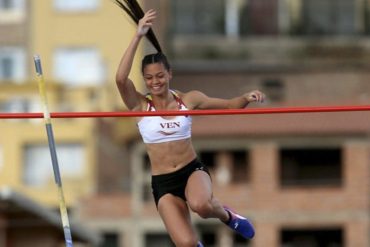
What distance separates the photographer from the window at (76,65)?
6050cm

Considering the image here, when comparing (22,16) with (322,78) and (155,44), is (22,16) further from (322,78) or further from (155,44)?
(155,44)

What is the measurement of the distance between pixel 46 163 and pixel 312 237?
31.6ft

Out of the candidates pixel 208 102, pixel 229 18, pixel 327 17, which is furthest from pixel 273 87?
pixel 208 102

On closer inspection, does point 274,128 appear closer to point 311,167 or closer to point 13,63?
point 311,167

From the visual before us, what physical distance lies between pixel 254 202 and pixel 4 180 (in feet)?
30.0

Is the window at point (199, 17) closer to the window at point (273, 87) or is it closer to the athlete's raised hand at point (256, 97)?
the window at point (273, 87)

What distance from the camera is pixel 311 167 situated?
57781mm

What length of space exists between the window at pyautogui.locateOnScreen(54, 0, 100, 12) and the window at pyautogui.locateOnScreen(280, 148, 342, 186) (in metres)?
9.25

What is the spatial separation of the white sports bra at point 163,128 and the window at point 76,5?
4637cm

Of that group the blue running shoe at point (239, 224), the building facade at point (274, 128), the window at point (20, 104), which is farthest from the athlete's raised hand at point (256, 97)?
the window at point (20, 104)

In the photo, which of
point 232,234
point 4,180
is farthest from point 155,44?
point 4,180

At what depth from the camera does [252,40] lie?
5897 cm

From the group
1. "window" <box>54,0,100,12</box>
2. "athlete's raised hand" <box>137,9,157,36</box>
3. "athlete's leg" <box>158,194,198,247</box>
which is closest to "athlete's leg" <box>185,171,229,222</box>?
"athlete's leg" <box>158,194,198,247</box>

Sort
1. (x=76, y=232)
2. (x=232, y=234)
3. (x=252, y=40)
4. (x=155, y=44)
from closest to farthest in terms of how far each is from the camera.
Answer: (x=155, y=44) → (x=76, y=232) → (x=232, y=234) → (x=252, y=40)
